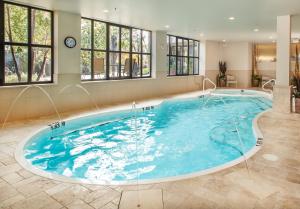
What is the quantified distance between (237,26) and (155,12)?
3.78 m

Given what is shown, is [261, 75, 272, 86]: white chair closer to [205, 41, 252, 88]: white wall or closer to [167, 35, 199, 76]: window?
[205, 41, 252, 88]: white wall

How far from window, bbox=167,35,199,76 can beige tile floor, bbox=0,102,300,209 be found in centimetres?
944

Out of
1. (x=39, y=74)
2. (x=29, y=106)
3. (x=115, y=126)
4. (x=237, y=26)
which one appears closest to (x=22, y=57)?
(x=39, y=74)

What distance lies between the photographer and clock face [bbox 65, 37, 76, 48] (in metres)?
7.43

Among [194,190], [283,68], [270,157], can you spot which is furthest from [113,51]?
[194,190]

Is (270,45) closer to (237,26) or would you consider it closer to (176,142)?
(237,26)

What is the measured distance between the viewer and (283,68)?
748 cm

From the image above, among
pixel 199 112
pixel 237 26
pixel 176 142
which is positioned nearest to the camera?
pixel 176 142

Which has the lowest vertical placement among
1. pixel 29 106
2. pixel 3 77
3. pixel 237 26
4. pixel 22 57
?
pixel 29 106

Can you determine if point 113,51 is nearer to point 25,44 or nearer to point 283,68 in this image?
point 25,44

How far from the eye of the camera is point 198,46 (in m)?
14.8

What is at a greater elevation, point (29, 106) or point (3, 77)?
point (3, 77)

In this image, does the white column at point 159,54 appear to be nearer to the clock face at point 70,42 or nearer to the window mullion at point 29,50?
the clock face at point 70,42

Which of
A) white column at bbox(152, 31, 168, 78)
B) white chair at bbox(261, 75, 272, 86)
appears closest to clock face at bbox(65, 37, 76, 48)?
white column at bbox(152, 31, 168, 78)
